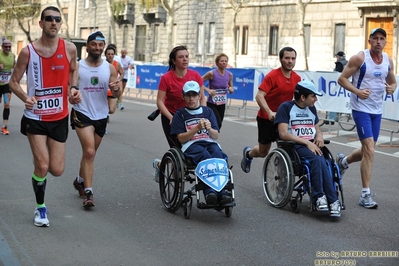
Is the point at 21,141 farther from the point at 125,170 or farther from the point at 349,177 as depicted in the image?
the point at 349,177

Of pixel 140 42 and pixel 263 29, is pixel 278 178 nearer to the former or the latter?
pixel 263 29

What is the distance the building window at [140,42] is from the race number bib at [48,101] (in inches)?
1971

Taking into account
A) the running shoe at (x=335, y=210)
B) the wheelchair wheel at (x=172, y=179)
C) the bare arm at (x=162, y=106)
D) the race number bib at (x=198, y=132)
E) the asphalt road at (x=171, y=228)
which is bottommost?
the asphalt road at (x=171, y=228)

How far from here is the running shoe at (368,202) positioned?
858 cm

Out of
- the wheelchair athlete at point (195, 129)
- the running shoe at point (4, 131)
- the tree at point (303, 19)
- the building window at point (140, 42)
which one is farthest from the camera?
the building window at point (140, 42)

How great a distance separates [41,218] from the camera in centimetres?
725

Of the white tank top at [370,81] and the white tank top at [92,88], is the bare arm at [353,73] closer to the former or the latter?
the white tank top at [370,81]

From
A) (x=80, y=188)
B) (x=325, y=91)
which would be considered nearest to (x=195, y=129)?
(x=80, y=188)

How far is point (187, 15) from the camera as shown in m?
51.1

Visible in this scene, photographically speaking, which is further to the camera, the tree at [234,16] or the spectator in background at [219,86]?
the tree at [234,16]

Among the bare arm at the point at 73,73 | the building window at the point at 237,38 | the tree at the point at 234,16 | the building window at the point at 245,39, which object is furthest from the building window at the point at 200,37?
the bare arm at the point at 73,73

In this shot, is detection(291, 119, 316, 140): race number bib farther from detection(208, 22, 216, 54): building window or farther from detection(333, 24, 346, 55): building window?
detection(208, 22, 216, 54): building window

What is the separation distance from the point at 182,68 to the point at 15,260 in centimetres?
342

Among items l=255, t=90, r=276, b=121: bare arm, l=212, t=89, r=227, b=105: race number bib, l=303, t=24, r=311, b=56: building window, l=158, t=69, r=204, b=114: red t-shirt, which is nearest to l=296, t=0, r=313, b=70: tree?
l=303, t=24, r=311, b=56: building window
